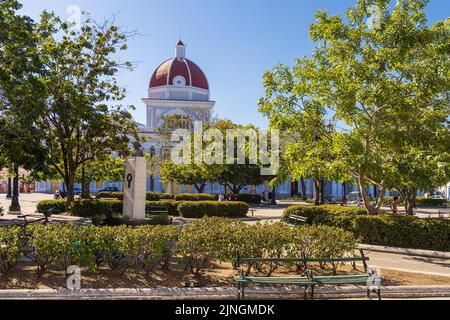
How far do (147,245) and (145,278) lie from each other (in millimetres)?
679

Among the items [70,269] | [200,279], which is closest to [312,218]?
[200,279]

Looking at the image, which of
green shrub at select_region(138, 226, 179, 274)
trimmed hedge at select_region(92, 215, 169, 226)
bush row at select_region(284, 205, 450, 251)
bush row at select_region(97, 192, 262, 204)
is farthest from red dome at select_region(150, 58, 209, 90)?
green shrub at select_region(138, 226, 179, 274)

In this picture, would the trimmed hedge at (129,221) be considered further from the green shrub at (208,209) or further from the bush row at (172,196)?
the bush row at (172,196)

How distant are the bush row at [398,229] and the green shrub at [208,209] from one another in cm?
1091

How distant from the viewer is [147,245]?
8500mm

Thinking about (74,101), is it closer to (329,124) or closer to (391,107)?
(329,124)

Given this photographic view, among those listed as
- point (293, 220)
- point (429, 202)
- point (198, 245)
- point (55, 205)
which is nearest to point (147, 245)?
point (198, 245)

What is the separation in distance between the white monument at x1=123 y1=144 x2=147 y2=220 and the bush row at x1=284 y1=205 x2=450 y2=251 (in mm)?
7508

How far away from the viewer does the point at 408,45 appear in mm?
13109

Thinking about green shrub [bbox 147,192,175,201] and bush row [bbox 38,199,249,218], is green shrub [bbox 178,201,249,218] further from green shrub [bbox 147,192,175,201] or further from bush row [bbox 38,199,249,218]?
green shrub [bbox 147,192,175,201]

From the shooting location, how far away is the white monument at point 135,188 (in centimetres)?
1669

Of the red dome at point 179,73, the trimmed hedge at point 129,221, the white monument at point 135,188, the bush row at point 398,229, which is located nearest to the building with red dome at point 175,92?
the red dome at point 179,73

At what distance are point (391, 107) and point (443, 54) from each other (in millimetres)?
2321

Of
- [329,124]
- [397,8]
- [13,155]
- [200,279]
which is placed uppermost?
[397,8]
